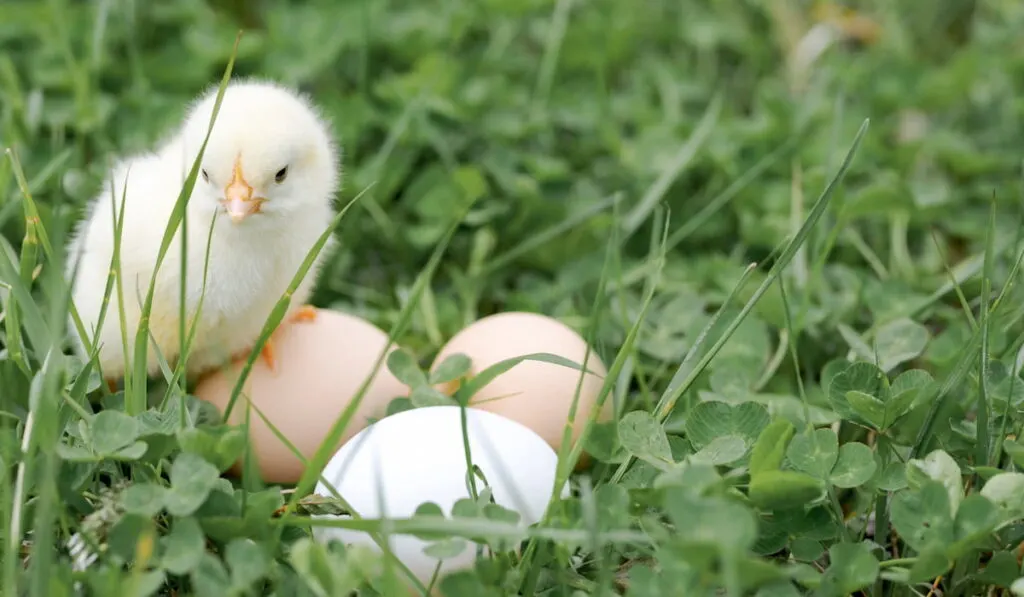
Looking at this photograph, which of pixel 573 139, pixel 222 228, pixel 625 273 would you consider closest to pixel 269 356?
pixel 222 228

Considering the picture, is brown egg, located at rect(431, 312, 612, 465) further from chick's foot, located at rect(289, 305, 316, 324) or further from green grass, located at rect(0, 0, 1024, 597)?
chick's foot, located at rect(289, 305, 316, 324)

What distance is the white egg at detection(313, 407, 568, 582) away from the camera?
1.38 m

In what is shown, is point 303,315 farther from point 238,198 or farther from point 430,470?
point 430,470

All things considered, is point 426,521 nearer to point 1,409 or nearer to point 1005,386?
point 1,409

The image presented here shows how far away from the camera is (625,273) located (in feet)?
7.34

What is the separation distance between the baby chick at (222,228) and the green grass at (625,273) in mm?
80

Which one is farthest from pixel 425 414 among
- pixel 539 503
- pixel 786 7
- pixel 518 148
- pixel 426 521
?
pixel 786 7

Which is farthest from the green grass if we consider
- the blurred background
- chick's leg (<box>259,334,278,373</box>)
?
chick's leg (<box>259,334,278,373</box>)

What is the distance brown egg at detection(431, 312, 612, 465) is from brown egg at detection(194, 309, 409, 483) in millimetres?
124

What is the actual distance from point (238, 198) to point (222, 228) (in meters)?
0.11

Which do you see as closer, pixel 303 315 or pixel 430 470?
pixel 430 470

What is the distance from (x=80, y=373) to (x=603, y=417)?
823 mm

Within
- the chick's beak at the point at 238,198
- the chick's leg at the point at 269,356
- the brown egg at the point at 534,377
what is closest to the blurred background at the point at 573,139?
the brown egg at the point at 534,377

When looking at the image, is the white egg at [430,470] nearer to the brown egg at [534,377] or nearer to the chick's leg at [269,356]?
the brown egg at [534,377]
